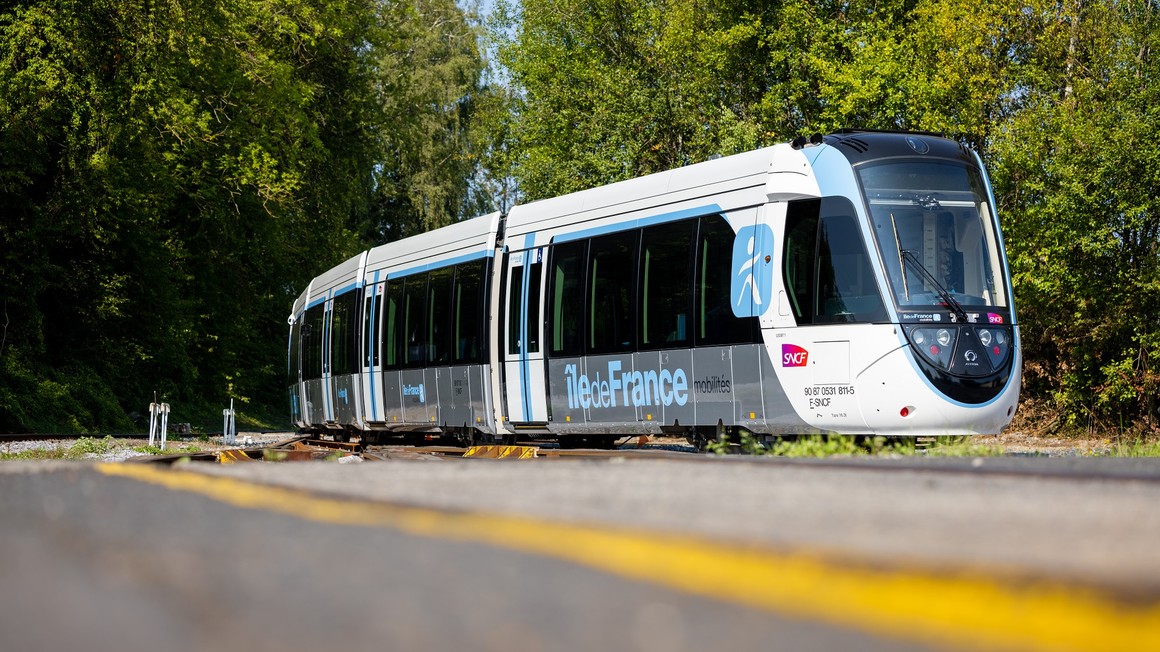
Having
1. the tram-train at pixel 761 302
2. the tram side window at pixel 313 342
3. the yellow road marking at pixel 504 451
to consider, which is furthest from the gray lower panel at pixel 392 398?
the tram side window at pixel 313 342

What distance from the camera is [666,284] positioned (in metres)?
14.9

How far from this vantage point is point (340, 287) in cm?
2498

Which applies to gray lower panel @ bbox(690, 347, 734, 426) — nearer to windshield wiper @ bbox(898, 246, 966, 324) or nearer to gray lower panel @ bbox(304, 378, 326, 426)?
windshield wiper @ bbox(898, 246, 966, 324)

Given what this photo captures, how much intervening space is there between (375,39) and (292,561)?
38396 mm

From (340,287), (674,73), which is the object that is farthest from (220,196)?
(674,73)

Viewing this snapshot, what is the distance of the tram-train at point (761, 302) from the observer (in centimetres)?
1288

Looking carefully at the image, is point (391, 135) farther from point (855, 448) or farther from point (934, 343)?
point (855, 448)

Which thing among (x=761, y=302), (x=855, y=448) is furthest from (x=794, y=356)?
(x=855, y=448)

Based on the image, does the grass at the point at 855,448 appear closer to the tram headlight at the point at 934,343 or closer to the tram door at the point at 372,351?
the tram headlight at the point at 934,343

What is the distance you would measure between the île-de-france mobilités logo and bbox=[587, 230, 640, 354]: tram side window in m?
1.79

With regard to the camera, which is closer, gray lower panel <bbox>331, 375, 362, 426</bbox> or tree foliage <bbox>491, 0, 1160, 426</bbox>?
gray lower panel <bbox>331, 375, 362, 426</bbox>

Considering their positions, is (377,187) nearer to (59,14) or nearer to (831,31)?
(831,31)

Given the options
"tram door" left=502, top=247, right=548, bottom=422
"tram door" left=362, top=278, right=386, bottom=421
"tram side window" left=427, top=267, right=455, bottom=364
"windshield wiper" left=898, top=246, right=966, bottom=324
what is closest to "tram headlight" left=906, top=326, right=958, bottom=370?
"windshield wiper" left=898, top=246, right=966, bottom=324

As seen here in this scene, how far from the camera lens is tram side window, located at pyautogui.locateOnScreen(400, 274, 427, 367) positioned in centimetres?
2044
